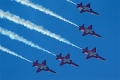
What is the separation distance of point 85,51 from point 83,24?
3141mm

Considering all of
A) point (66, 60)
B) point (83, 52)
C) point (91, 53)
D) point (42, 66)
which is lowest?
point (42, 66)

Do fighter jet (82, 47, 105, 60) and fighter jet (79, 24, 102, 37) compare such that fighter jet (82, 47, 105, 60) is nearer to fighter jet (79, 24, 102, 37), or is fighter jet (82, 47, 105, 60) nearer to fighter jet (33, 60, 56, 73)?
fighter jet (79, 24, 102, 37)

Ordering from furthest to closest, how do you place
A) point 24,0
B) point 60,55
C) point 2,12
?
point 60,55, point 24,0, point 2,12

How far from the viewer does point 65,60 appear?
3706 centimetres

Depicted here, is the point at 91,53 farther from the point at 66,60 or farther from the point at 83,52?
the point at 66,60

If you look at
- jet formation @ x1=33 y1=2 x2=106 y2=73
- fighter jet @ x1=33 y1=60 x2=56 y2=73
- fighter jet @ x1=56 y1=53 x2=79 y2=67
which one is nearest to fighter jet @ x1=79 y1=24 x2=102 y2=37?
jet formation @ x1=33 y1=2 x2=106 y2=73

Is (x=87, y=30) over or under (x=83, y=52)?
over

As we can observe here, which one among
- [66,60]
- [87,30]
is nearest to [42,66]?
[66,60]

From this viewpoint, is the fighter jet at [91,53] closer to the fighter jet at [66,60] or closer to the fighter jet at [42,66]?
the fighter jet at [66,60]

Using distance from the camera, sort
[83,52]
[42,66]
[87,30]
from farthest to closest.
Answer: [87,30]
[83,52]
[42,66]

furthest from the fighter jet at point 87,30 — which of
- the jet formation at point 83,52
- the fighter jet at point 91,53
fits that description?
the fighter jet at point 91,53

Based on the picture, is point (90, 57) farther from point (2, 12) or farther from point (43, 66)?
point (2, 12)

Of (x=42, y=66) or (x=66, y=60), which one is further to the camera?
(x=66, y=60)

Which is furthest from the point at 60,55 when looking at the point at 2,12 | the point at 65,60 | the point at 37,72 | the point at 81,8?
the point at 2,12
